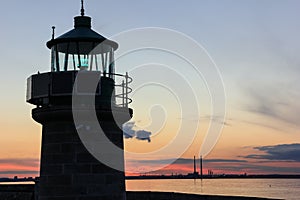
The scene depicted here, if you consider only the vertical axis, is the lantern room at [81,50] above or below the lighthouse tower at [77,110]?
above

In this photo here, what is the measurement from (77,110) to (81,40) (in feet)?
5.28

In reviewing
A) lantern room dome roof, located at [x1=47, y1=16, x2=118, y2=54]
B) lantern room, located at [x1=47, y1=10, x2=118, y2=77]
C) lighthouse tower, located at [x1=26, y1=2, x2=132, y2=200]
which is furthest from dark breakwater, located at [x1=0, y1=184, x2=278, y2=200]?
lantern room dome roof, located at [x1=47, y1=16, x2=118, y2=54]

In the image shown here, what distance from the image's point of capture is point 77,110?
10.8 meters

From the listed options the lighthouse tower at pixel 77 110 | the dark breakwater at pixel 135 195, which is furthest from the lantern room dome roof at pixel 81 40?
the dark breakwater at pixel 135 195

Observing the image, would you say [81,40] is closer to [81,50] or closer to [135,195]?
[81,50]

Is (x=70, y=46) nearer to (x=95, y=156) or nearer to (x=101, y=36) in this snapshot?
(x=101, y=36)

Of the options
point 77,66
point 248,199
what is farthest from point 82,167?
point 248,199

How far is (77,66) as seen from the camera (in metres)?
11.2

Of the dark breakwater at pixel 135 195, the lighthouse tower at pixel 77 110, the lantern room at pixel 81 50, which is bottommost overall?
the dark breakwater at pixel 135 195

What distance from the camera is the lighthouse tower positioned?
10.9 metres

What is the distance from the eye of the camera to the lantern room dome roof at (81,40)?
11.0 m

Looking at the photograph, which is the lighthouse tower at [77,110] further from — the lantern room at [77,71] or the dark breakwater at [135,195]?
the dark breakwater at [135,195]

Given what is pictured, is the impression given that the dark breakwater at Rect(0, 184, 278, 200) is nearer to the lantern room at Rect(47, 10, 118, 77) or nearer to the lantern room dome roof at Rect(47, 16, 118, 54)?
the lantern room at Rect(47, 10, 118, 77)

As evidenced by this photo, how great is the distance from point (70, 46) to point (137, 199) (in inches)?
630
